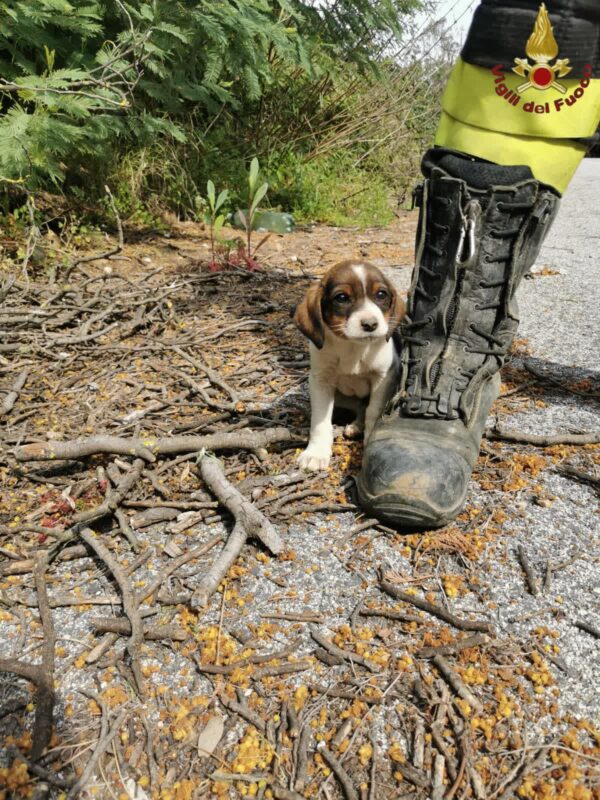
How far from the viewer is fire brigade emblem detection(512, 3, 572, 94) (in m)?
1.82

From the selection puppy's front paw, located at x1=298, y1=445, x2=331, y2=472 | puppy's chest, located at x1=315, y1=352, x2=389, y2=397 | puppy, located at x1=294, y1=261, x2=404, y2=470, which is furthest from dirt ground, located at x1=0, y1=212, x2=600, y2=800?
puppy's chest, located at x1=315, y1=352, x2=389, y2=397

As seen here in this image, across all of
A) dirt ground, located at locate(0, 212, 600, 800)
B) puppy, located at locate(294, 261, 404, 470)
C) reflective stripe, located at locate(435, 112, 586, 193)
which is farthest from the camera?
puppy, located at locate(294, 261, 404, 470)

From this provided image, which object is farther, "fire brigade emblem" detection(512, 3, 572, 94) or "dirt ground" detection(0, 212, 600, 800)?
"fire brigade emblem" detection(512, 3, 572, 94)

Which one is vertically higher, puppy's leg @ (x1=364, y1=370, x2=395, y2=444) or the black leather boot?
the black leather boot

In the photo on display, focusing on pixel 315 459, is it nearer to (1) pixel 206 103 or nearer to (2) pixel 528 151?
(2) pixel 528 151

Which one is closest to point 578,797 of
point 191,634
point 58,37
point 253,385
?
point 191,634

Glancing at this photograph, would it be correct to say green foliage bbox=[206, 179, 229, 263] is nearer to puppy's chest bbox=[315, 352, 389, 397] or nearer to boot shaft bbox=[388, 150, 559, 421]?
puppy's chest bbox=[315, 352, 389, 397]

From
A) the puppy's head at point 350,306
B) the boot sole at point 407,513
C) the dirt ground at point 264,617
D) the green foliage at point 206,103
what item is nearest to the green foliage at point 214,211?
the green foliage at point 206,103

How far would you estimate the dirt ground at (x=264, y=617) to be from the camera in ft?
3.84

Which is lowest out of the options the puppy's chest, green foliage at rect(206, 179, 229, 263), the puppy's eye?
green foliage at rect(206, 179, 229, 263)

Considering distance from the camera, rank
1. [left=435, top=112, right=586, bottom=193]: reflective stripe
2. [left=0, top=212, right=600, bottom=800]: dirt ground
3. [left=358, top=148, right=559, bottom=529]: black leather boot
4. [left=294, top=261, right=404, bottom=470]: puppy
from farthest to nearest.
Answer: [left=294, top=261, right=404, bottom=470]: puppy < [left=435, top=112, right=586, bottom=193]: reflective stripe < [left=358, top=148, right=559, bottom=529]: black leather boot < [left=0, top=212, right=600, bottom=800]: dirt ground

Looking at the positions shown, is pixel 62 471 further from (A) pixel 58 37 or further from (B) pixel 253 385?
(A) pixel 58 37

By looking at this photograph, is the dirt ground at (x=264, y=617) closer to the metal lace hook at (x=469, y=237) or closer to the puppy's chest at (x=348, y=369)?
the puppy's chest at (x=348, y=369)

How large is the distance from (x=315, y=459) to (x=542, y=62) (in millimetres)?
1493
